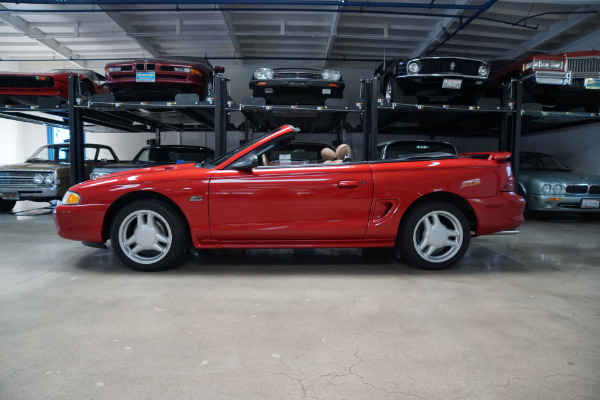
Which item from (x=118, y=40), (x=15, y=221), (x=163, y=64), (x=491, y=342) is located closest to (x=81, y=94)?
(x=163, y=64)

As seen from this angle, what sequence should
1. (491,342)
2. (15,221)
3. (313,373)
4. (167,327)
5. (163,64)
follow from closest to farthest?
1. (313,373)
2. (491,342)
3. (167,327)
4. (163,64)
5. (15,221)

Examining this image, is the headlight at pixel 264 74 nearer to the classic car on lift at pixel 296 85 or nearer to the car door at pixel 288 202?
the classic car on lift at pixel 296 85

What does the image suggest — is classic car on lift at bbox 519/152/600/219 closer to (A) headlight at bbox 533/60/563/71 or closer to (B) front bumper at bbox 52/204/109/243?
(A) headlight at bbox 533/60/563/71

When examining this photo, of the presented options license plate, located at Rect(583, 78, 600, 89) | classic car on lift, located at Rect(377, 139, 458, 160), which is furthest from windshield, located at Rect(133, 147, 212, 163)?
license plate, located at Rect(583, 78, 600, 89)

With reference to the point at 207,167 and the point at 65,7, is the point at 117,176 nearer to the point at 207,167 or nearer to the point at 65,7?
the point at 207,167

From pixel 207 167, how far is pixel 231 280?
1.00 m

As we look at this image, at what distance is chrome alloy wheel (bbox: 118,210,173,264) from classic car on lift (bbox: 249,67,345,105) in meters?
3.52

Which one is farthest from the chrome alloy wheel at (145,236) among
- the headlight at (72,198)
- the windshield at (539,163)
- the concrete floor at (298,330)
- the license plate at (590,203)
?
the windshield at (539,163)

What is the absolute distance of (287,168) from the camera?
3.29 meters

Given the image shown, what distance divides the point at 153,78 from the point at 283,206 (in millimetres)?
3946

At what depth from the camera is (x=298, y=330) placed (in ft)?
7.01

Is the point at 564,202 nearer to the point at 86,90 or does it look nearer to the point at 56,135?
the point at 86,90

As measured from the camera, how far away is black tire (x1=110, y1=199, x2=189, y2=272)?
3.24m

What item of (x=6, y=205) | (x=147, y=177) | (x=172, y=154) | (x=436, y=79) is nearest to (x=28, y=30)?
(x=6, y=205)
